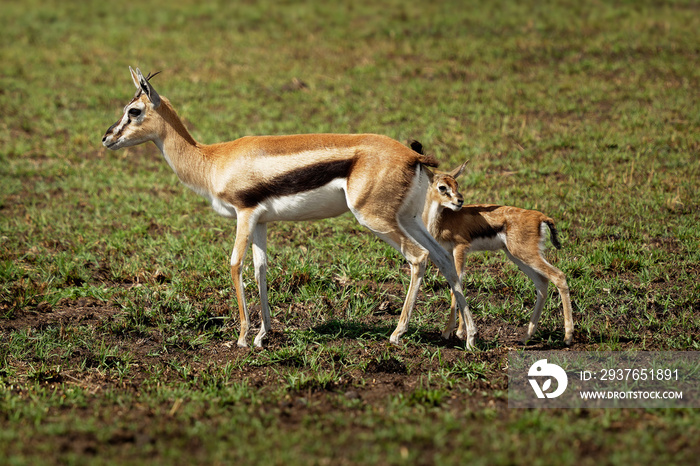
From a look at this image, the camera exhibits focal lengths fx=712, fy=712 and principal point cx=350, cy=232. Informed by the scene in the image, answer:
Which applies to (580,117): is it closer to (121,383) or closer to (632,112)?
(632,112)

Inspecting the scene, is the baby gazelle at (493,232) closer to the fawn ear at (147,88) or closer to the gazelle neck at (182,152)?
the gazelle neck at (182,152)

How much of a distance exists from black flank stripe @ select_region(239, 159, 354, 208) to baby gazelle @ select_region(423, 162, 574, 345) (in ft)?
3.26

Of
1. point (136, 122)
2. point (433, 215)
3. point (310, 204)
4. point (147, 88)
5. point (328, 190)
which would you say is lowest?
point (433, 215)

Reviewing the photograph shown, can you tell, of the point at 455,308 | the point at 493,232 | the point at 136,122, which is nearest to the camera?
the point at 455,308

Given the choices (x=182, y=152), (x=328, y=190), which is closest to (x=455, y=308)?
(x=328, y=190)

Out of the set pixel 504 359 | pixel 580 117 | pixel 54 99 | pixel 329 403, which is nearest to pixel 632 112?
pixel 580 117

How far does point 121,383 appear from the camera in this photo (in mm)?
5465

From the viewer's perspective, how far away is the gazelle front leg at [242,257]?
20.0 ft

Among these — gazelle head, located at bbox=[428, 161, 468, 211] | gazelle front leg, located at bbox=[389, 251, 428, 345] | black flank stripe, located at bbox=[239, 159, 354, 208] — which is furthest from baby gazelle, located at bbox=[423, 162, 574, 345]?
black flank stripe, located at bbox=[239, 159, 354, 208]

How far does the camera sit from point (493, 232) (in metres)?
6.30

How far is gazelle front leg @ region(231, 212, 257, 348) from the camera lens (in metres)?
6.09

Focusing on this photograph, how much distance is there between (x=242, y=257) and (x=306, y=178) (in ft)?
2.96

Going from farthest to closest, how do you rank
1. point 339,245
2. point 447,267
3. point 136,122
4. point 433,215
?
point 339,245 < point 136,122 < point 433,215 < point 447,267

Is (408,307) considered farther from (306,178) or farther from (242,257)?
(242,257)
